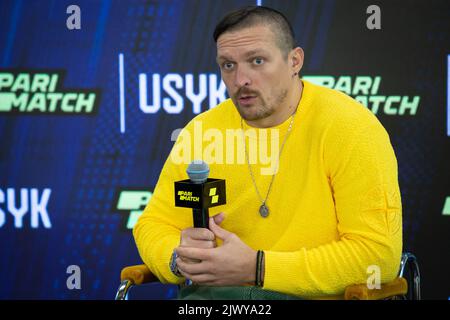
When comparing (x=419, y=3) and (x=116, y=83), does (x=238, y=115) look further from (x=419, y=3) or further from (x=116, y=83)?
(x=419, y=3)

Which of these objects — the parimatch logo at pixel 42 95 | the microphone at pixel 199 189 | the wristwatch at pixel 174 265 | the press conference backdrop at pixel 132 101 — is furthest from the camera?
the parimatch logo at pixel 42 95

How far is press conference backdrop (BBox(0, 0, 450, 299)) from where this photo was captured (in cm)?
366

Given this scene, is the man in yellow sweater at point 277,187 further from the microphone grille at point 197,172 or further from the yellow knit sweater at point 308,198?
the microphone grille at point 197,172

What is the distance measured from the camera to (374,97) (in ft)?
12.1

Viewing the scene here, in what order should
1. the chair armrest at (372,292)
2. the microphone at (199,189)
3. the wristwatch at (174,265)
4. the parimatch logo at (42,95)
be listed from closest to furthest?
the microphone at (199,189) → the chair armrest at (372,292) → the wristwatch at (174,265) → the parimatch logo at (42,95)

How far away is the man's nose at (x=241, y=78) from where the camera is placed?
2539 millimetres

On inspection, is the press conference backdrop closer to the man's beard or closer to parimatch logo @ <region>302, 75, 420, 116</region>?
parimatch logo @ <region>302, 75, 420, 116</region>

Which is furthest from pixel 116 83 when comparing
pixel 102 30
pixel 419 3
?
pixel 419 3

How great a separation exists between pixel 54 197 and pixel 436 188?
2.12 metres

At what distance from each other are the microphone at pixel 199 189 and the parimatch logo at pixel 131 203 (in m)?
1.66

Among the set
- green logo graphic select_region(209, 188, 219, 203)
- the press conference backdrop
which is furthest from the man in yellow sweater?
the press conference backdrop

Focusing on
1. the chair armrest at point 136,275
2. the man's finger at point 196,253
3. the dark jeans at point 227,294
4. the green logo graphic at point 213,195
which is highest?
the green logo graphic at point 213,195

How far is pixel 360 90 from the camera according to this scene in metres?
3.68

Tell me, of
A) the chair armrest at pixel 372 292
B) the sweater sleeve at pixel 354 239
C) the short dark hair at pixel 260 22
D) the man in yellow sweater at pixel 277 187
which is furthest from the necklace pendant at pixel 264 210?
the short dark hair at pixel 260 22
